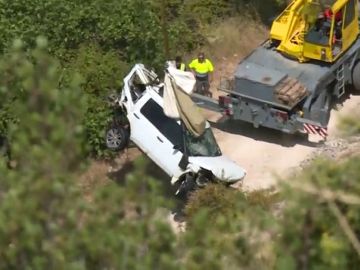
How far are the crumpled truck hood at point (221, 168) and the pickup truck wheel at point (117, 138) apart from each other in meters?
1.74

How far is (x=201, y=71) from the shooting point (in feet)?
66.8

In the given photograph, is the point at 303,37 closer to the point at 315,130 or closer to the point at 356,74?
the point at 356,74

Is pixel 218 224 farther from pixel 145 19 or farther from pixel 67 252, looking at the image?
pixel 145 19

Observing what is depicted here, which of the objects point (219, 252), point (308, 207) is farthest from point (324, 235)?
point (219, 252)

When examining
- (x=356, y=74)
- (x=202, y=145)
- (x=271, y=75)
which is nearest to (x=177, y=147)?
(x=202, y=145)

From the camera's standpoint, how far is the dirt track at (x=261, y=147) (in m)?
18.8

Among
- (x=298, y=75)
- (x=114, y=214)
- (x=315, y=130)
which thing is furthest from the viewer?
(x=298, y=75)

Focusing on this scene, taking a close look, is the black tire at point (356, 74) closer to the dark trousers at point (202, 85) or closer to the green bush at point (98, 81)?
the dark trousers at point (202, 85)

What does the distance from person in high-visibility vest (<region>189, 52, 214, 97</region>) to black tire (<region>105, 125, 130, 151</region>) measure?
2728 millimetres

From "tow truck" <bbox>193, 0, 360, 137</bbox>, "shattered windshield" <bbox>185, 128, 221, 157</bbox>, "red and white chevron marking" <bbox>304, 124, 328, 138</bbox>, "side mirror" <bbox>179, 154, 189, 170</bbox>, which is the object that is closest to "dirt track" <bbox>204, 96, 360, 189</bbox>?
"red and white chevron marking" <bbox>304, 124, 328, 138</bbox>

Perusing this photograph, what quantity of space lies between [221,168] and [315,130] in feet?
8.82

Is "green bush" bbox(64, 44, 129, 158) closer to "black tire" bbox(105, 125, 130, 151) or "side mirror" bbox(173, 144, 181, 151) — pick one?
"black tire" bbox(105, 125, 130, 151)

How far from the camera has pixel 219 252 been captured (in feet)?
23.5

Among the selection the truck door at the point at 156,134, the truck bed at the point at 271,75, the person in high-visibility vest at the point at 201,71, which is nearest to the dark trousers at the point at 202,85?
the person in high-visibility vest at the point at 201,71
